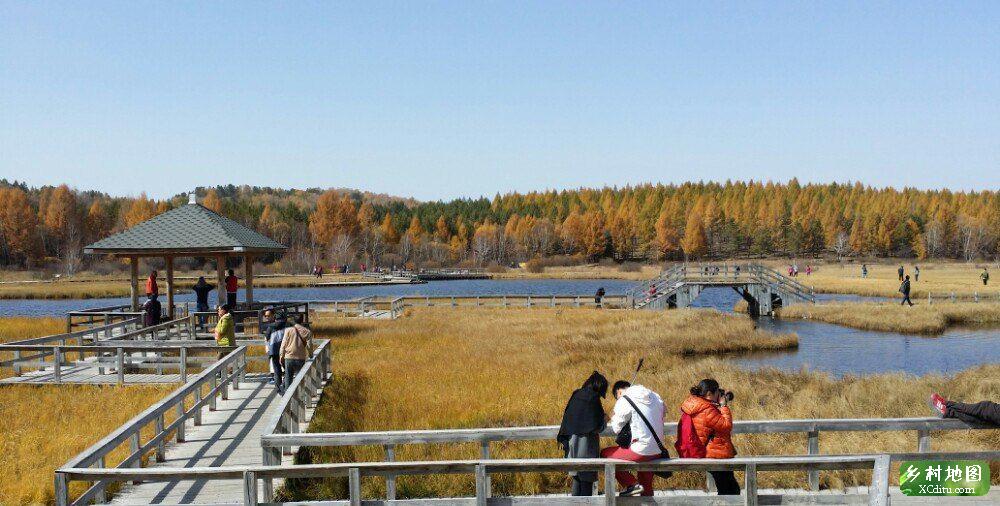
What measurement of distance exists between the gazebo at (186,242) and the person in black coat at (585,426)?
17.9 metres

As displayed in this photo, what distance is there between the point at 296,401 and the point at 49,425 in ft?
15.3

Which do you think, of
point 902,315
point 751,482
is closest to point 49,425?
point 751,482

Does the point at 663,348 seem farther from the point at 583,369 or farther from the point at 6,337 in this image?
the point at 6,337

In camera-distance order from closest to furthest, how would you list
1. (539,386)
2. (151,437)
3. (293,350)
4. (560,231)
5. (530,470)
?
(530,470), (151,437), (293,350), (539,386), (560,231)

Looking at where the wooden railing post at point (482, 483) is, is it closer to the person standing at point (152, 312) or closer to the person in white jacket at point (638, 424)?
the person in white jacket at point (638, 424)

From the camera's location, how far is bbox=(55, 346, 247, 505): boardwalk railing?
776 centimetres

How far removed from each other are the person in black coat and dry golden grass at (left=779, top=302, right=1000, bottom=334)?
108ft

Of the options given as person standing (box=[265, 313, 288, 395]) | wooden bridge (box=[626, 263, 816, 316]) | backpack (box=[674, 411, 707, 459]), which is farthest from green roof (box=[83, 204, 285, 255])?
wooden bridge (box=[626, 263, 816, 316])

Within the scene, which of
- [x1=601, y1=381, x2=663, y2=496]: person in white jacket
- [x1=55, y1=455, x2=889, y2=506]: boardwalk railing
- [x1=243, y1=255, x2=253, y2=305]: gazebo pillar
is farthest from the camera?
[x1=243, y1=255, x2=253, y2=305]: gazebo pillar

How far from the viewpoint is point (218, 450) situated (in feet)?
35.9

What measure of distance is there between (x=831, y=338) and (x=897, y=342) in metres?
2.68

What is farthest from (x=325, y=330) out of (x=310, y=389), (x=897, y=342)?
(x=897, y=342)

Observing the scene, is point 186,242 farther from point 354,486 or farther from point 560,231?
point 560,231

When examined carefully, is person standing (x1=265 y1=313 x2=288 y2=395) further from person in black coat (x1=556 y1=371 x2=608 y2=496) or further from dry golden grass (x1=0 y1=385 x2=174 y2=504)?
person in black coat (x1=556 y1=371 x2=608 y2=496)
